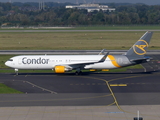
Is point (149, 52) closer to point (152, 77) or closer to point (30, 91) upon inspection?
point (152, 77)

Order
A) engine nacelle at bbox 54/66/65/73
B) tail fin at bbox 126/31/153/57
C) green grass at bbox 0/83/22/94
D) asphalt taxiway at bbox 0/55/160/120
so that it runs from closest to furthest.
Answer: asphalt taxiway at bbox 0/55/160/120
green grass at bbox 0/83/22/94
engine nacelle at bbox 54/66/65/73
tail fin at bbox 126/31/153/57

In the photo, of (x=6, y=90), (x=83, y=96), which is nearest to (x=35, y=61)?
(x=6, y=90)

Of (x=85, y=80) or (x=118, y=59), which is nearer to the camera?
(x=85, y=80)

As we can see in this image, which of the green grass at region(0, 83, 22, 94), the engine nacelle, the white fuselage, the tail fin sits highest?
A: the tail fin

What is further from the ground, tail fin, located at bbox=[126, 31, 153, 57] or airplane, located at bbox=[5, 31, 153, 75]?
tail fin, located at bbox=[126, 31, 153, 57]

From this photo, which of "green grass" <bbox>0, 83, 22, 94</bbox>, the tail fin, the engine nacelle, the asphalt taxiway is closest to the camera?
the asphalt taxiway

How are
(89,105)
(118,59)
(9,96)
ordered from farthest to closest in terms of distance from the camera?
(118,59), (9,96), (89,105)

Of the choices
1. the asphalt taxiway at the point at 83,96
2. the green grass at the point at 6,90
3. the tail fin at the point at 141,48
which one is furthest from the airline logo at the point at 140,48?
the green grass at the point at 6,90

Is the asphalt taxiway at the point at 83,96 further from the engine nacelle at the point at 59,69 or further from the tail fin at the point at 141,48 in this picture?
the tail fin at the point at 141,48

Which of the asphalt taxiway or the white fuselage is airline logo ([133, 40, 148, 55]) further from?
the asphalt taxiway

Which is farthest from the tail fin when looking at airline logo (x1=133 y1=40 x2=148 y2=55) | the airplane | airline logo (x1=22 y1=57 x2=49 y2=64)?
airline logo (x1=22 y1=57 x2=49 y2=64)

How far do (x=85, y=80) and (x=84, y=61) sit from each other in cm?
503

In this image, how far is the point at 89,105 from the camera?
36469 mm
